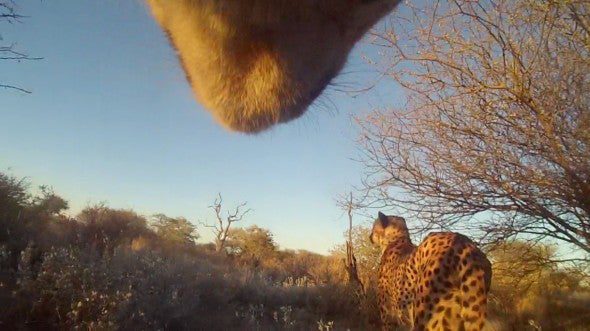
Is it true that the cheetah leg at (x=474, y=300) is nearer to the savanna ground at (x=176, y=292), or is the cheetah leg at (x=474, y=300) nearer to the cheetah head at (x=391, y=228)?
the savanna ground at (x=176, y=292)

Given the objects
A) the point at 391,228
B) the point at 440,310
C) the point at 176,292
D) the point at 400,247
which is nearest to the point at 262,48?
the point at 440,310

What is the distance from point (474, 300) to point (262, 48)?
5153mm

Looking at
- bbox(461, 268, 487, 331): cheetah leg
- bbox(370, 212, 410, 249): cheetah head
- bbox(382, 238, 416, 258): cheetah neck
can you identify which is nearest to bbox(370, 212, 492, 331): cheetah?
bbox(461, 268, 487, 331): cheetah leg

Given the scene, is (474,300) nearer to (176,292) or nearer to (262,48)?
(176,292)

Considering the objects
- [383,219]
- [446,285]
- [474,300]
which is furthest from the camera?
[383,219]

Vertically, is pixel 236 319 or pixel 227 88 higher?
pixel 227 88

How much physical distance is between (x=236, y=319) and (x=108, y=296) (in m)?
2.25

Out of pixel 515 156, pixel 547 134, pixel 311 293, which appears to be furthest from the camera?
pixel 311 293

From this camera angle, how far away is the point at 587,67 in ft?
17.4

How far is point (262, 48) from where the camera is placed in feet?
1.95

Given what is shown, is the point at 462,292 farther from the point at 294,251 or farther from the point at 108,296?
the point at 294,251

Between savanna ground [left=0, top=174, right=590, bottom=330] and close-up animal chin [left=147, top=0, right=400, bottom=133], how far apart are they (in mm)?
4228

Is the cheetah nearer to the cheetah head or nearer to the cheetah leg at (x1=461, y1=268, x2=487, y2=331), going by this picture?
the cheetah leg at (x1=461, y1=268, x2=487, y2=331)

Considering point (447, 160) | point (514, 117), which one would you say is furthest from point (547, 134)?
point (447, 160)
